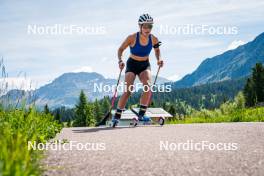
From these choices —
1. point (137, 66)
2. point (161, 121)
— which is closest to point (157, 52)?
point (137, 66)

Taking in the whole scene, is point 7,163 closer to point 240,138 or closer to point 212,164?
point 212,164

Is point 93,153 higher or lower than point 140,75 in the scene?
lower

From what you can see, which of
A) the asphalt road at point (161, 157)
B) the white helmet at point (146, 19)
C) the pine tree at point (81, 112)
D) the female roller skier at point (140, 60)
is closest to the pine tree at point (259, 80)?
the pine tree at point (81, 112)

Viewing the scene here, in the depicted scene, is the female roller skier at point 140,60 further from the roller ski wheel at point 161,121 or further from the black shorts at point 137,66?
the roller ski wheel at point 161,121

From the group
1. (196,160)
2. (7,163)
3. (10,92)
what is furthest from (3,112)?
(7,163)

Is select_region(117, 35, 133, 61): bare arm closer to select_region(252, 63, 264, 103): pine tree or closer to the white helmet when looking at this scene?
the white helmet

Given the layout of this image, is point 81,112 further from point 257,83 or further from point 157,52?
point 157,52

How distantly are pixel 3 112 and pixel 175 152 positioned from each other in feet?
12.0

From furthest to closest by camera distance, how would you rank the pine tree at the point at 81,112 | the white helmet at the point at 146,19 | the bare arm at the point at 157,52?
the pine tree at the point at 81,112 < the bare arm at the point at 157,52 < the white helmet at the point at 146,19

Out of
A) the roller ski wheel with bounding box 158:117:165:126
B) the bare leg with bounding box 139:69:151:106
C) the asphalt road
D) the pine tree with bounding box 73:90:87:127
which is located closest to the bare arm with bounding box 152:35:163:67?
the bare leg with bounding box 139:69:151:106

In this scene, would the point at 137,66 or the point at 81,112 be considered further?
the point at 81,112

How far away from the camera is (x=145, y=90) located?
11.7m

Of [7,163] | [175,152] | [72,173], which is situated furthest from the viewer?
[175,152]

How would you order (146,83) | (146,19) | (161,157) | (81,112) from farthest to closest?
(81,112) → (146,83) → (146,19) → (161,157)
